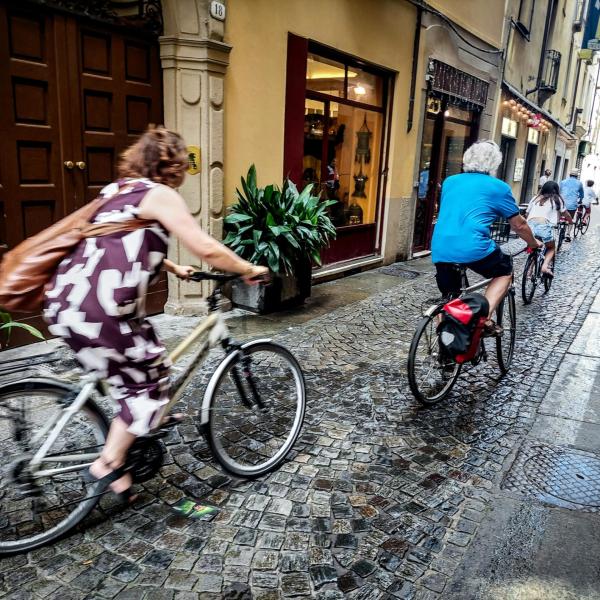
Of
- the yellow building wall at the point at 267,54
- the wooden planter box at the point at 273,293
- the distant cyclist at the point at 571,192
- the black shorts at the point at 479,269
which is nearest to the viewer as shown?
the black shorts at the point at 479,269

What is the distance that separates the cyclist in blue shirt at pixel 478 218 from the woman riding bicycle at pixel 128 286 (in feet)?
7.13

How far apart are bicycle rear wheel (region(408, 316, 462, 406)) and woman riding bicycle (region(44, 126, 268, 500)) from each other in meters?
1.90

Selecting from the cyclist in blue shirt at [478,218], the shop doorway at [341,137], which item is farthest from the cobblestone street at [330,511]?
the shop doorway at [341,137]

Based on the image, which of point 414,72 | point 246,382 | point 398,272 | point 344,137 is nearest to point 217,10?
point 344,137

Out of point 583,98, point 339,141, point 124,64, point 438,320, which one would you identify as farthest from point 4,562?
point 583,98

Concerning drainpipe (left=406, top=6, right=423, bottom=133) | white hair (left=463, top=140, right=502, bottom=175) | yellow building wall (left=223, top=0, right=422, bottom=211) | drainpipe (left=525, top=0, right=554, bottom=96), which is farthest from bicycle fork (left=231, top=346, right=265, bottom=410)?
drainpipe (left=525, top=0, right=554, bottom=96)

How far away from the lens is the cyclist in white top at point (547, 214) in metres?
7.73

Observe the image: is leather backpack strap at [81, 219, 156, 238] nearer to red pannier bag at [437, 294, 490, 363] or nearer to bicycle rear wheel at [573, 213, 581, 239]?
red pannier bag at [437, 294, 490, 363]

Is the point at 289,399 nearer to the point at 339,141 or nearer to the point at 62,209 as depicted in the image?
the point at 62,209

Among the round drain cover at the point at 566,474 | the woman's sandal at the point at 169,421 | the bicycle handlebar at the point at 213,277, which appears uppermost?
the bicycle handlebar at the point at 213,277

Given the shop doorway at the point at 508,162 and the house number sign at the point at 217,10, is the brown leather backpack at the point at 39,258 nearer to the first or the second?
the house number sign at the point at 217,10

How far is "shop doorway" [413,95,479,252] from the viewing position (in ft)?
35.6

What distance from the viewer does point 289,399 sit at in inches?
131

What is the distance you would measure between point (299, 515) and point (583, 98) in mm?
31746
